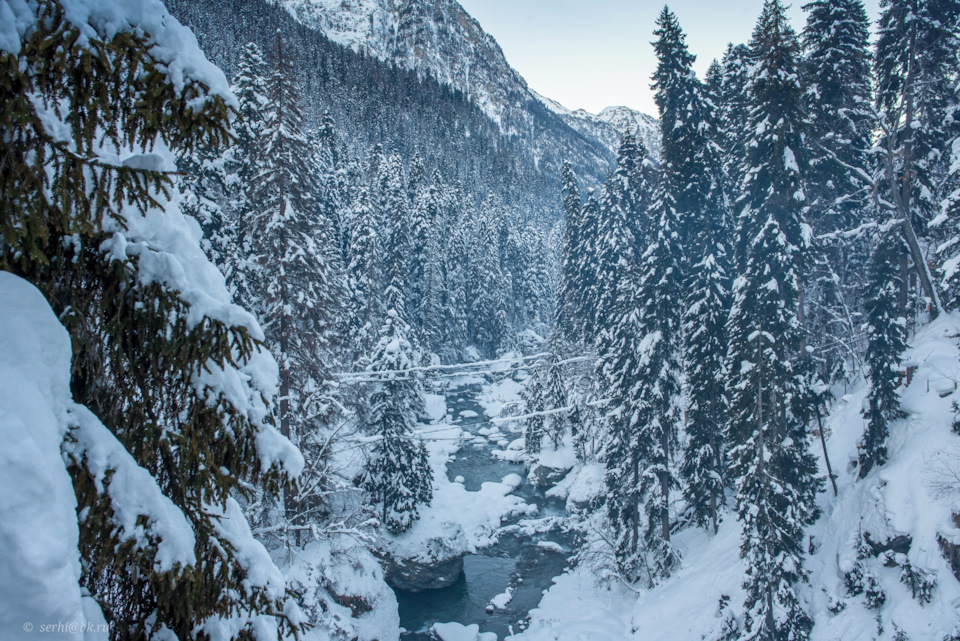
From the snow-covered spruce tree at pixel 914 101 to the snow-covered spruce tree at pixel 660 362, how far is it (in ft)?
31.5

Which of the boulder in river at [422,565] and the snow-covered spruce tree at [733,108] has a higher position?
the snow-covered spruce tree at [733,108]

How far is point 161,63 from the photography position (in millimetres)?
3045

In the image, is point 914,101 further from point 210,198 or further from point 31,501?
point 31,501

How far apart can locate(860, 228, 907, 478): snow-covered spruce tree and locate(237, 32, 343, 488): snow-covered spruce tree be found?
19.0 meters

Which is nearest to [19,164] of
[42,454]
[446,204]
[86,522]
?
[42,454]

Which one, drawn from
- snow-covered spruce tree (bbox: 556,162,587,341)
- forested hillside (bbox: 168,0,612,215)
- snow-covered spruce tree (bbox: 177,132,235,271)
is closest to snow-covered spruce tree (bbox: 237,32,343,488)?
snow-covered spruce tree (bbox: 177,132,235,271)

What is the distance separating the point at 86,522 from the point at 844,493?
73.6ft

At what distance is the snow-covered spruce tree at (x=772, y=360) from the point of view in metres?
15.6

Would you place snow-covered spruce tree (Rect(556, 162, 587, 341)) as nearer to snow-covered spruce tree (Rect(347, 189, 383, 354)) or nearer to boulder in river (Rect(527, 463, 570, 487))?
boulder in river (Rect(527, 463, 570, 487))

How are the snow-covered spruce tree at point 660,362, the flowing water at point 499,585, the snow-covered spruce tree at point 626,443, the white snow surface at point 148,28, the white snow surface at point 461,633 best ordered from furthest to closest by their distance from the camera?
the snow-covered spruce tree at point 626,443 < the snow-covered spruce tree at point 660,362 < the flowing water at point 499,585 < the white snow surface at point 461,633 < the white snow surface at point 148,28

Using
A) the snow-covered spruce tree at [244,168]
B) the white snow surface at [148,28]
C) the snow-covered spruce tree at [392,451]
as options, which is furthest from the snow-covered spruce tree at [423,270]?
the white snow surface at [148,28]

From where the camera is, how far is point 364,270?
3950 centimetres

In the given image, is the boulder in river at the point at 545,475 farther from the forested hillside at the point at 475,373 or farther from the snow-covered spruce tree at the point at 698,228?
the snow-covered spruce tree at the point at 698,228

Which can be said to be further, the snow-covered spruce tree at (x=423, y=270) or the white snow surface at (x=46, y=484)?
the snow-covered spruce tree at (x=423, y=270)
